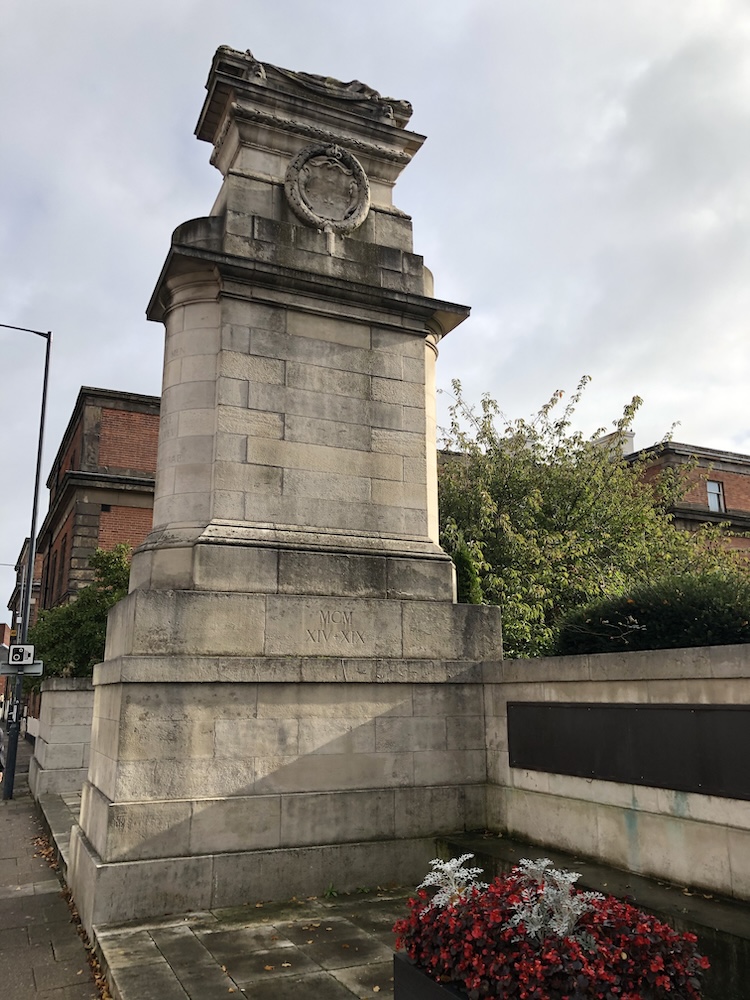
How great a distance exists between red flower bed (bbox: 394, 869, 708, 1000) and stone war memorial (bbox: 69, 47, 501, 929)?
4829 millimetres

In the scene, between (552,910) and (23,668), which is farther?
(23,668)

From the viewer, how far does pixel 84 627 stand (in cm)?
2150

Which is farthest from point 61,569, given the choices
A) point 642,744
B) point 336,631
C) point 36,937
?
point 642,744

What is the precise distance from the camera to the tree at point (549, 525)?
64.0 ft

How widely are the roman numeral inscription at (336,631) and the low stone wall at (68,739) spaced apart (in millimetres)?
11060

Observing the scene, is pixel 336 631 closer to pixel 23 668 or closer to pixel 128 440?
pixel 23 668

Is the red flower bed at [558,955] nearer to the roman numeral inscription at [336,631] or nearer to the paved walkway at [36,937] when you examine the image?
the paved walkway at [36,937]

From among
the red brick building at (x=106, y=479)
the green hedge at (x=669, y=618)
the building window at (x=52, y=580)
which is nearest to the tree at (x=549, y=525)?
the green hedge at (x=669, y=618)

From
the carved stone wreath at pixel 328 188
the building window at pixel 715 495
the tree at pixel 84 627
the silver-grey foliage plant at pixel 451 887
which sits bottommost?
the silver-grey foliage plant at pixel 451 887

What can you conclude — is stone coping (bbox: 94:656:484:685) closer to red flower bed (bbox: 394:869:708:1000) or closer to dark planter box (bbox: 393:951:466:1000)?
dark planter box (bbox: 393:951:466:1000)

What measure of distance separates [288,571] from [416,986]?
230 inches

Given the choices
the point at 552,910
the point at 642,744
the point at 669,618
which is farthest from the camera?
the point at 669,618

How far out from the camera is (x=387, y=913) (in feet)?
26.2

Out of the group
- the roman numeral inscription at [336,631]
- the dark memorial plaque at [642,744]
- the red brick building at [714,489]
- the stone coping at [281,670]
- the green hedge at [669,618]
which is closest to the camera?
the dark memorial plaque at [642,744]
